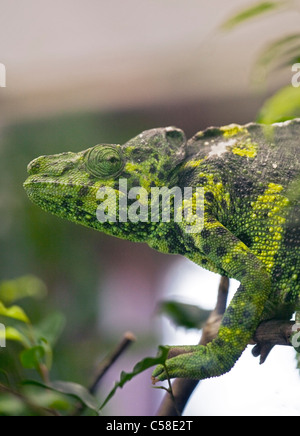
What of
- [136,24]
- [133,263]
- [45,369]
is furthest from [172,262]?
[136,24]

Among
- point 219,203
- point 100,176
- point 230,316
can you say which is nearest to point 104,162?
point 100,176

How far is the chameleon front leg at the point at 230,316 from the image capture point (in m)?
0.80

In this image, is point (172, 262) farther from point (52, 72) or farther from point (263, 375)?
point (52, 72)

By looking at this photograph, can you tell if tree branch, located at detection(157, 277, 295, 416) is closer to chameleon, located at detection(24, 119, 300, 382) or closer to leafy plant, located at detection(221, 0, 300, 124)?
chameleon, located at detection(24, 119, 300, 382)

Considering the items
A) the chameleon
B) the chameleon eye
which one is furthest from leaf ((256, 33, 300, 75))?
the chameleon eye

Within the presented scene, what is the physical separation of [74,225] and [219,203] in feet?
2.29

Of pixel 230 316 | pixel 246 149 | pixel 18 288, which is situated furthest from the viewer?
pixel 18 288

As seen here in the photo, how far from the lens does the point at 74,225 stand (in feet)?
4.87

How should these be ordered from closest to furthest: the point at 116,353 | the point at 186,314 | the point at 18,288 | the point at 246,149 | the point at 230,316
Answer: the point at 230,316 → the point at 246,149 → the point at 116,353 → the point at 186,314 → the point at 18,288

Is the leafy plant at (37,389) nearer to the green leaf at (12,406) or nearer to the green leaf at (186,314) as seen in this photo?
the green leaf at (12,406)

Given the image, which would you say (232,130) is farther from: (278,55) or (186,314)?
(186,314)

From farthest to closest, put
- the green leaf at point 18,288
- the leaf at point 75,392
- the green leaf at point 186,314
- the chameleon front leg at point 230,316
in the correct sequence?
1. the green leaf at point 18,288
2. the green leaf at point 186,314
3. the leaf at point 75,392
4. the chameleon front leg at point 230,316

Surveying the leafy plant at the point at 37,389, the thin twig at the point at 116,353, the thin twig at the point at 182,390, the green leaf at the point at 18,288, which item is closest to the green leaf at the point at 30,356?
the leafy plant at the point at 37,389
